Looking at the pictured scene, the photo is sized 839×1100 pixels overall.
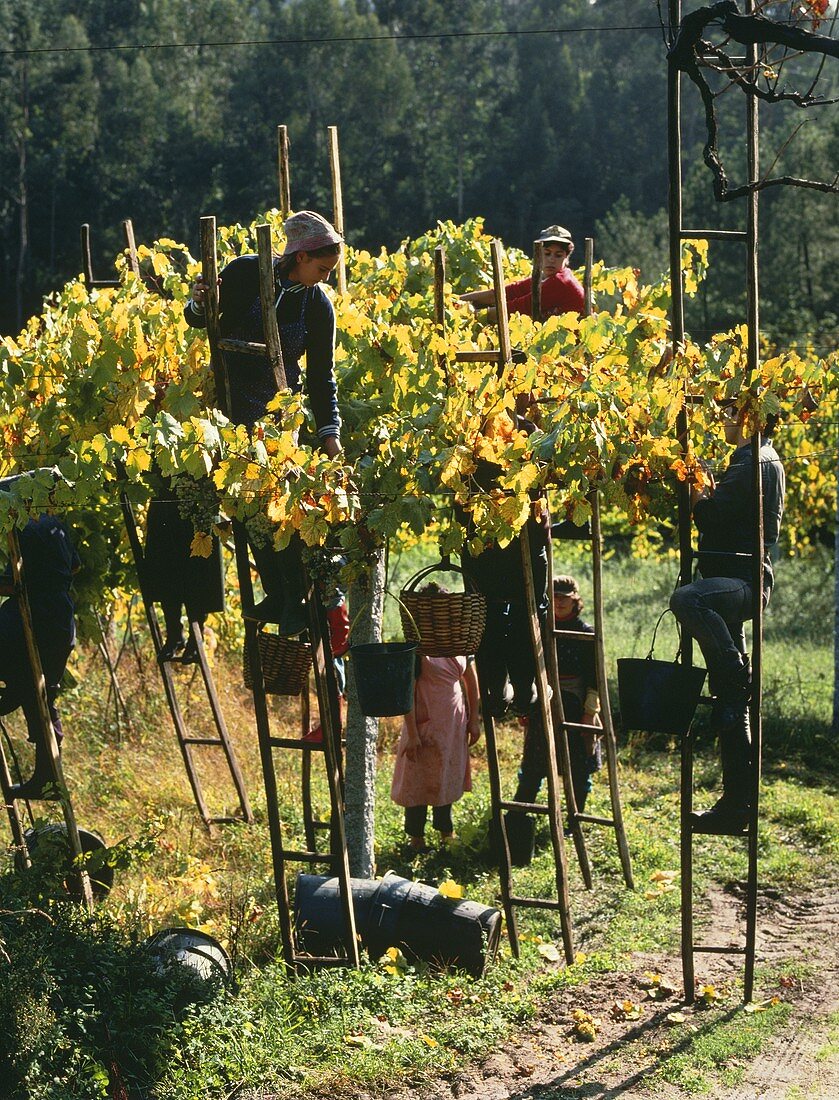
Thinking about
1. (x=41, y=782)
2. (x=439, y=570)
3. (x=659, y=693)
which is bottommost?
(x=41, y=782)

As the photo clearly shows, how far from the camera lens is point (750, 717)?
5406 millimetres

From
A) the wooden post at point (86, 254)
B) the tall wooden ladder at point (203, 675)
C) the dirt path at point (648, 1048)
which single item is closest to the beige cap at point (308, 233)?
the tall wooden ladder at point (203, 675)

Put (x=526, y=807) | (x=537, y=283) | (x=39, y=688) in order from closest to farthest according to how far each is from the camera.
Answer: (x=39, y=688)
(x=526, y=807)
(x=537, y=283)

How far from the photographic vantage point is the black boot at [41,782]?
5.42 metres

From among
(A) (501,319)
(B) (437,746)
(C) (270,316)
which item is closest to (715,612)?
(A) (501,319)

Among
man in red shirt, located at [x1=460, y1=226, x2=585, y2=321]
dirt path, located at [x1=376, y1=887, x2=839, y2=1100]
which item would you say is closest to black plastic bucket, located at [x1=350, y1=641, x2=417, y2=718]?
dirt path, located at [x1=376, y1=887, x2=839, y2=1100]

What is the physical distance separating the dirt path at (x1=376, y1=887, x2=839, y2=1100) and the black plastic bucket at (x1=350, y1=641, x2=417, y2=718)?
146 centimetres

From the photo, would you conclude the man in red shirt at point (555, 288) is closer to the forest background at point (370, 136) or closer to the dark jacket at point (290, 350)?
the dark jacket at point (290, 350)

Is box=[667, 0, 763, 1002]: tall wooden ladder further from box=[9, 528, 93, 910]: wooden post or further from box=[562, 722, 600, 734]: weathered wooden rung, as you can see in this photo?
box=[9, 528, 93, 910]: wooden post

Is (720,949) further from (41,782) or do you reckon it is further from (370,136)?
(370,136)

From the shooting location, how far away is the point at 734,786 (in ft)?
17.9

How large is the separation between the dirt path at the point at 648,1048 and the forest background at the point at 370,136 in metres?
25.4

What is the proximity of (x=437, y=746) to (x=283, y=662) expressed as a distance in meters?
1.84

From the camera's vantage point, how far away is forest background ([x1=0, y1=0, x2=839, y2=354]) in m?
35.7
